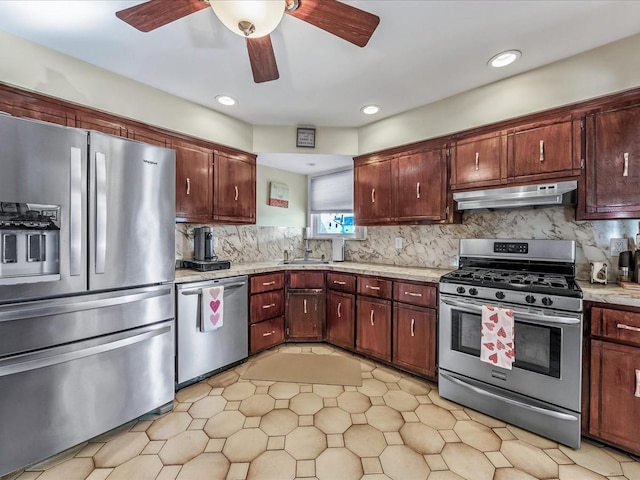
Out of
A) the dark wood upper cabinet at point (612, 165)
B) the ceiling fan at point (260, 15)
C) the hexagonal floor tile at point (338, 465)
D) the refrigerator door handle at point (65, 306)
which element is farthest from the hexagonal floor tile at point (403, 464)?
the ceiling fan at point (260, 15)

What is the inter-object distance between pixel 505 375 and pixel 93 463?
2.56 meters

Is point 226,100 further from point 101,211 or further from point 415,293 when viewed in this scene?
point 415,293

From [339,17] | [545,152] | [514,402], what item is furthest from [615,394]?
[339,17]

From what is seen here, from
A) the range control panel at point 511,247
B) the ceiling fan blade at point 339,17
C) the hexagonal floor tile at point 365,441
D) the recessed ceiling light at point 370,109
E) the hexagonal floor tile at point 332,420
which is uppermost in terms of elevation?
the recessed ceiling light at point 370,109

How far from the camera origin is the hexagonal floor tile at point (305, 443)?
166 cm

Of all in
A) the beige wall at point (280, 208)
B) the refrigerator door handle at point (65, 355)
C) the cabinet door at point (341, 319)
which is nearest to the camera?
Result: the refrigerator door handle at point (65, 355)

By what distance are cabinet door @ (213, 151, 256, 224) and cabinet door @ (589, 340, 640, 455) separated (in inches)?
117

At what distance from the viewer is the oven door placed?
68.6 inches

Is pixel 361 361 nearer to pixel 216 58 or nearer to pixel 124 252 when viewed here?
pixel 124 252

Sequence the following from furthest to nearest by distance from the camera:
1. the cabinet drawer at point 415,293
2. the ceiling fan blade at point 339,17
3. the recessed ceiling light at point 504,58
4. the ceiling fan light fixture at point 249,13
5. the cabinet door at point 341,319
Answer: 1. the cabinet door at point 341,319
2. the cabinet drawer at point 415,293
3. the recessed ceiling light at point 504,58
4. the ceiling fan blade at point 339,17
5. the ceiling fan light fixture at point 249,13

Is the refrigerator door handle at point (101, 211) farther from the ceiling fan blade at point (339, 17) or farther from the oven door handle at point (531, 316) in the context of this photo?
the oven door handle at point (531, 316)

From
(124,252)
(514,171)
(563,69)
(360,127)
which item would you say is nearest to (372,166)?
(360,127)

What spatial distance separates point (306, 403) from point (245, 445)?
1.81ft

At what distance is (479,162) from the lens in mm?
2422
